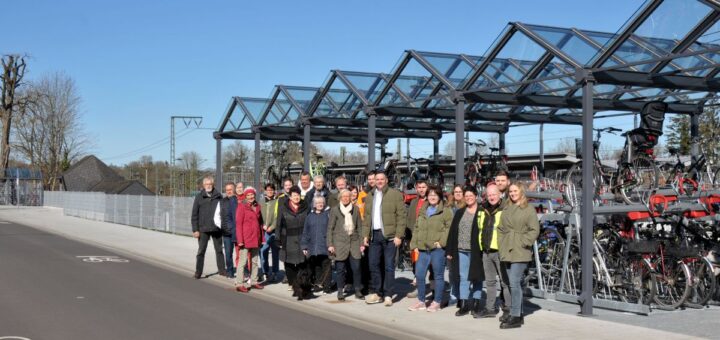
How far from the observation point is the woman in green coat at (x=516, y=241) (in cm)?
963

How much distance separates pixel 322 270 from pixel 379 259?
1.50 m

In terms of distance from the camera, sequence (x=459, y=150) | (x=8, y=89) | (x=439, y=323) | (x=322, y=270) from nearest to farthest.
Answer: (x=439, y=323) → (x=322, y=270) → (x=459, y=150) → (x=8, y=89)

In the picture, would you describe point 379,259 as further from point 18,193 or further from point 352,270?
point 18,193

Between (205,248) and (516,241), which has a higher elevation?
(516,241)

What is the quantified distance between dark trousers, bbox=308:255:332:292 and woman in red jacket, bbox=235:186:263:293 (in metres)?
1.13

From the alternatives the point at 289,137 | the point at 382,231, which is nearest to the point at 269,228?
the point at 382,231

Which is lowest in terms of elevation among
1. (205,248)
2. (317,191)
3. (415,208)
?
(205,248)

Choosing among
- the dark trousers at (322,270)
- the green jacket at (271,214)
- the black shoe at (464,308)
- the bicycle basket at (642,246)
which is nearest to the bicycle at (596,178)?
the bicycle basket at (642,246)

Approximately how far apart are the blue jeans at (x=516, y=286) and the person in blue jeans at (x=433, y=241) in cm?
146

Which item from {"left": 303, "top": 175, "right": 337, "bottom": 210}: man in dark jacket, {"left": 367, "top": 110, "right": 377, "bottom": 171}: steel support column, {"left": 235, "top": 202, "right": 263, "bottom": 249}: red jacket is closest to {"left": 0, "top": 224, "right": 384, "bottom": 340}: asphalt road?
{"left": 235, "top": 202, "right": 263, "bottom": 249}: red jacket

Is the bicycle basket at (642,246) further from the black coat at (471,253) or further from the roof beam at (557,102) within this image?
the roof beam at (557,102)

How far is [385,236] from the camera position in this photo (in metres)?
11.7

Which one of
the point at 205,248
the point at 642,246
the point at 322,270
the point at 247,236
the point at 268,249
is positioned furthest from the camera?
the point at 205,248

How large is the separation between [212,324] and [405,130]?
615 inches
